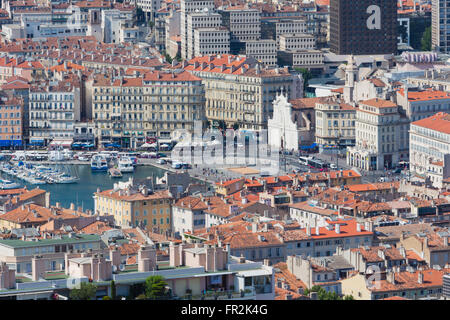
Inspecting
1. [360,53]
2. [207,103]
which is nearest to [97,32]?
[360,53]

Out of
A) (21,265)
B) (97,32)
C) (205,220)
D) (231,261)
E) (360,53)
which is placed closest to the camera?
(231,261)

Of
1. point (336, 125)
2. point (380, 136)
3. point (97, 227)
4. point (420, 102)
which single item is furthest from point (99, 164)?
point (97, 227)

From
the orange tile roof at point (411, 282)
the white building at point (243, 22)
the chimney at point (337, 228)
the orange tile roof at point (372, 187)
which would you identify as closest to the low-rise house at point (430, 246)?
the chimney at point (337, 228)

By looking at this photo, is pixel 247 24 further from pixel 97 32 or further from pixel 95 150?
pixel 95 150

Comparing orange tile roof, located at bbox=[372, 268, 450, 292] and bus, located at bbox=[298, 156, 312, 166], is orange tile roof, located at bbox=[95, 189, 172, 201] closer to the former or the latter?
orange tile roof, located at bbox=[372, 268, 450, 292]

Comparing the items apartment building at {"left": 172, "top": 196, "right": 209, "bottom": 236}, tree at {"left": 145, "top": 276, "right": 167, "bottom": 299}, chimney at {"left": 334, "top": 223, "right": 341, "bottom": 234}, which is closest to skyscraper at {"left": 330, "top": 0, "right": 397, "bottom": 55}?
apartment building at {"left": 172, "top": 196, "right": 209, "bottom": 236}

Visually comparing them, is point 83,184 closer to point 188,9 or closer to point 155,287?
point 188,9
